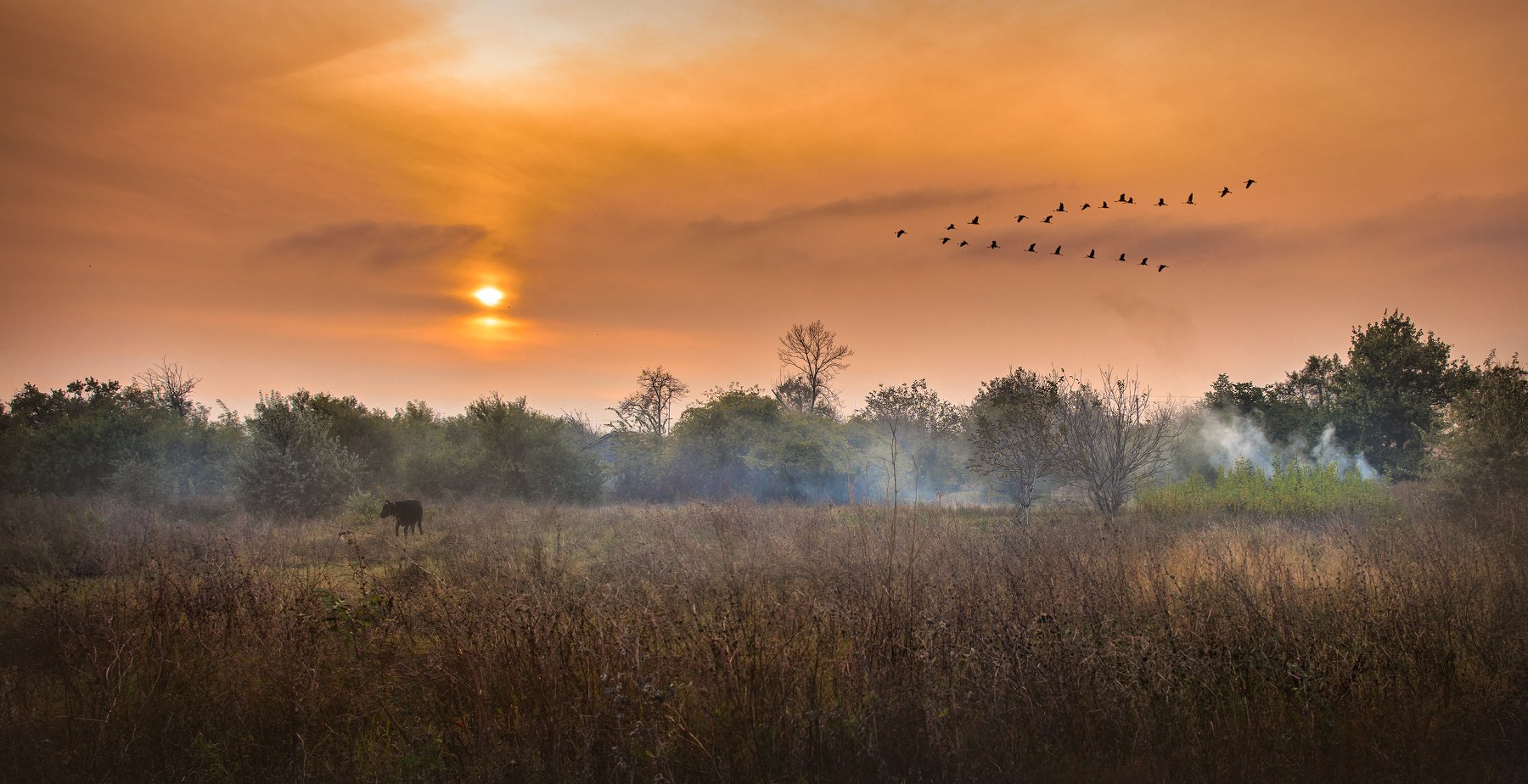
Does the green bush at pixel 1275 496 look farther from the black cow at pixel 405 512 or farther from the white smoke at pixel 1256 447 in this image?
the black cow at pixel 405 512

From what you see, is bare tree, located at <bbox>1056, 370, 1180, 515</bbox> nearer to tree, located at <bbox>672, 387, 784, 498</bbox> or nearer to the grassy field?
the grassy field

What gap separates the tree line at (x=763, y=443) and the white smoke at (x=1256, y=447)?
0.50 m

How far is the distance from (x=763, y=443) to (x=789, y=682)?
29.4m

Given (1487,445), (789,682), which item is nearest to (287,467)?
(789,682)

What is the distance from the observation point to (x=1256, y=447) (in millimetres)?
38594

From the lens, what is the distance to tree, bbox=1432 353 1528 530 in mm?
16609

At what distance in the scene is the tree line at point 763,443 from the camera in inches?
713

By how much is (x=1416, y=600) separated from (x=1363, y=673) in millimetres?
2038

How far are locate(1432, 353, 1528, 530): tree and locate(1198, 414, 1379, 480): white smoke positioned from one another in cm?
1845

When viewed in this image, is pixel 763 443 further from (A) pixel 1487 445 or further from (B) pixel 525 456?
(A) pixel 1487 445

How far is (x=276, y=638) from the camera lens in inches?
250

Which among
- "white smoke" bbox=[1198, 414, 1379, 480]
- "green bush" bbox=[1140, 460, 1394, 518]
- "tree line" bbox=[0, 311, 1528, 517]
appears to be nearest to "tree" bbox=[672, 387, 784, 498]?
"tree line" bbox=[0, 311, 1528, 517]

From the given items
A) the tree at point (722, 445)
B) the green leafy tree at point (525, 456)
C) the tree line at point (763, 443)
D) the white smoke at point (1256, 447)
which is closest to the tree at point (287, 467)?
the tree line at point (763, 443)

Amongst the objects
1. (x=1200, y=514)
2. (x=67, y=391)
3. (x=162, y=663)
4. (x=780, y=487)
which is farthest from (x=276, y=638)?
(x=67, y=391)
